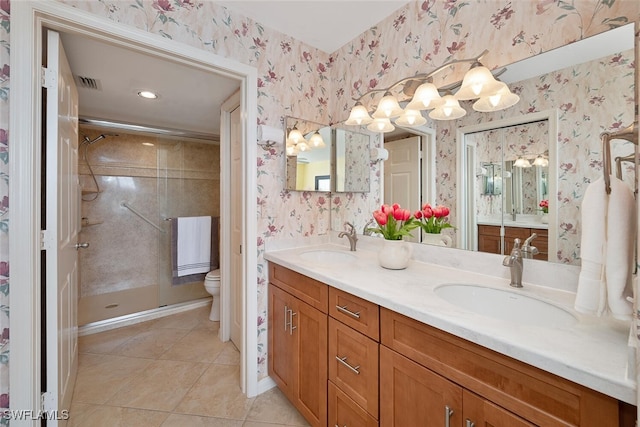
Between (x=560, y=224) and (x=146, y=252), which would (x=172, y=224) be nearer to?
(x=146, y=252)

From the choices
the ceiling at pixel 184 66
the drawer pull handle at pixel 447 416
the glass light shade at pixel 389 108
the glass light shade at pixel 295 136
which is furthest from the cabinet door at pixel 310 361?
the ceiling at pixel 184 66

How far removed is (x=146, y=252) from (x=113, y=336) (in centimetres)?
102

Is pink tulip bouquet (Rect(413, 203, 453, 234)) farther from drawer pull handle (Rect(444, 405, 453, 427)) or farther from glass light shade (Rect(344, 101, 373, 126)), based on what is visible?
drawer pull handle (Rect(444, 405, 453, 427))

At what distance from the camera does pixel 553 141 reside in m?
1.12

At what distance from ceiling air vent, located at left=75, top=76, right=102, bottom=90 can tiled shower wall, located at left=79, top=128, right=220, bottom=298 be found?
3.64ft

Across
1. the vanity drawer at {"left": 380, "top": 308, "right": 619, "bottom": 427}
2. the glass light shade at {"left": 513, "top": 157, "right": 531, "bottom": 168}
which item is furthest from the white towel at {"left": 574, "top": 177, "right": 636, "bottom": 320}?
the glass light shade at {"left": 513, "top": 157, "right": 531, "bottom": 168}

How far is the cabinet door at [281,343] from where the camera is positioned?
61.2 inches

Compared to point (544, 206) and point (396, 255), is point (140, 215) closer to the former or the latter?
point (396, 255)

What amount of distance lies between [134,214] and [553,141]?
375 centimetres

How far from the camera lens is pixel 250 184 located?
1683 millimetres

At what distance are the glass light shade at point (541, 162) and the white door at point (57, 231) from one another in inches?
83.4

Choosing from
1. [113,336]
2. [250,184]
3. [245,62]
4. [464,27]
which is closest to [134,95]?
[245,62]

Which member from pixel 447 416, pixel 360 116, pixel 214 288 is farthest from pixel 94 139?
pixel 447 416

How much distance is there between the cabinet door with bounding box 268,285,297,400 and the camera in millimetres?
1556
